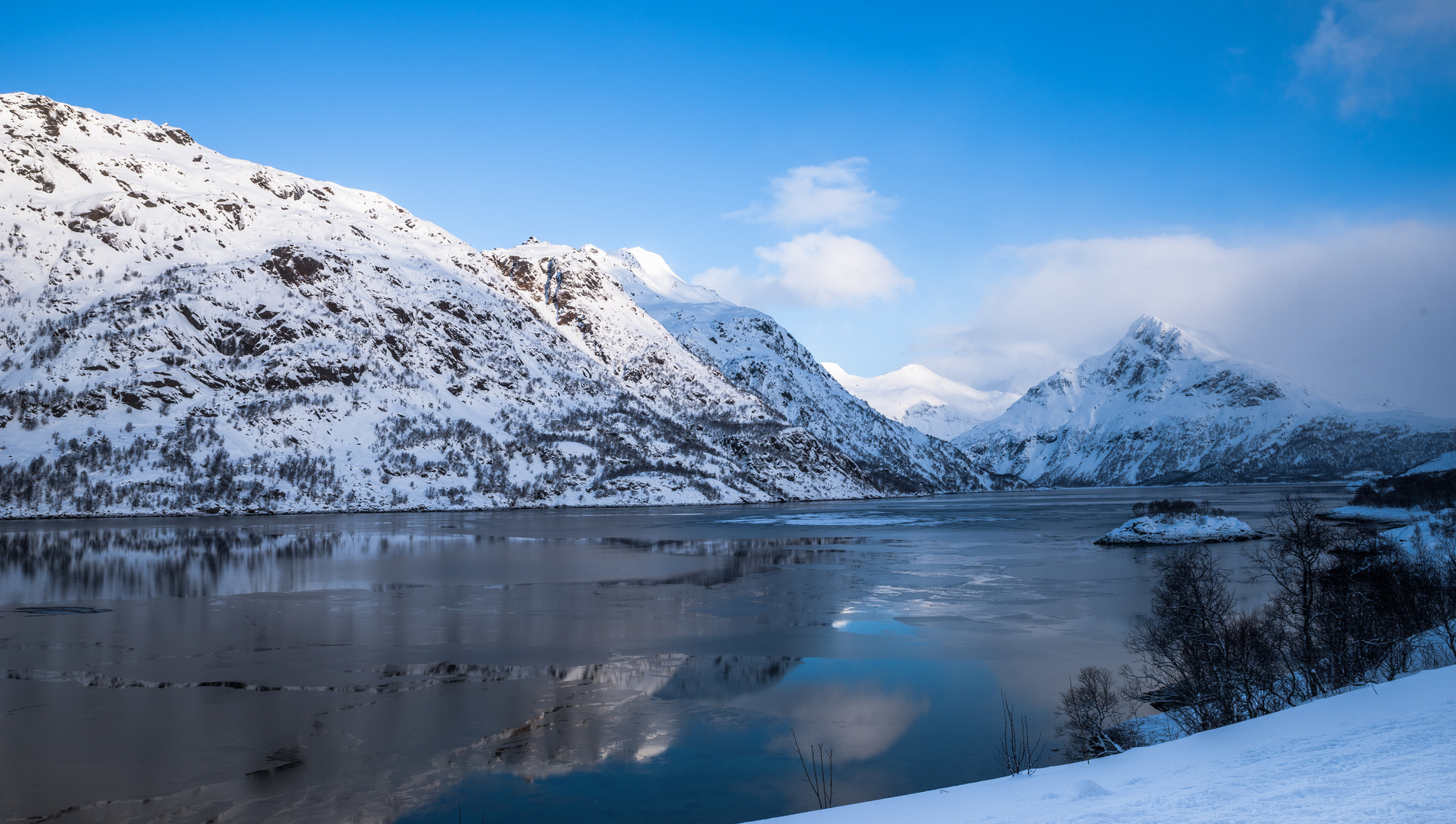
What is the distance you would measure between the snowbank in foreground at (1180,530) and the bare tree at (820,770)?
62.2 m

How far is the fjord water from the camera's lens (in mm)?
14383

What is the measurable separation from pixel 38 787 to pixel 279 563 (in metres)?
45.0

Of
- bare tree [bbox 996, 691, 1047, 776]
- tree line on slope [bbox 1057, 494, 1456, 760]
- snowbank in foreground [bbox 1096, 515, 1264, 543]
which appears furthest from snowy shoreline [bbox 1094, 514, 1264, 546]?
bare tree [bbox 996, 691, 1047, 776]

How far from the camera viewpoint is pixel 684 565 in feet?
179

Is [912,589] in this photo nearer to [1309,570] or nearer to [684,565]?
[684,565]

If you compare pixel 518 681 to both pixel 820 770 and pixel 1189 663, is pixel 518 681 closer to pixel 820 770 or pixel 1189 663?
pixel 820 770

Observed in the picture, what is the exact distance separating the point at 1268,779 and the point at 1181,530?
71.3 meters

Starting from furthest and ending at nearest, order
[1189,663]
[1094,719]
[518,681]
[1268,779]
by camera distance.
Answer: [518,681], [1189,663], [1094,719], [1268,779]

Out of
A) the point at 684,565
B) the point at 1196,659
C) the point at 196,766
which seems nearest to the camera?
the point at 196,766

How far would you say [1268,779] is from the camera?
26.3ft

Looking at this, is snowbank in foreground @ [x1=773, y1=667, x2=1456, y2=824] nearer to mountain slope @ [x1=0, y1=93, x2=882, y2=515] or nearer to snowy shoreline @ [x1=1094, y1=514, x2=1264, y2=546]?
snowy shoreline @ [x1=1094, y1=514, x2=1264, y2=546]

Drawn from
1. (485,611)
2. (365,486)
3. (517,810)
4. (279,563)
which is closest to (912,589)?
(485,611)

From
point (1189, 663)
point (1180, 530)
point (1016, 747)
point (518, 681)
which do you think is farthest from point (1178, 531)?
point (518, 681)

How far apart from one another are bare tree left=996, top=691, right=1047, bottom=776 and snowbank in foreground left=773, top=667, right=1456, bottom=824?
3.73 meters
